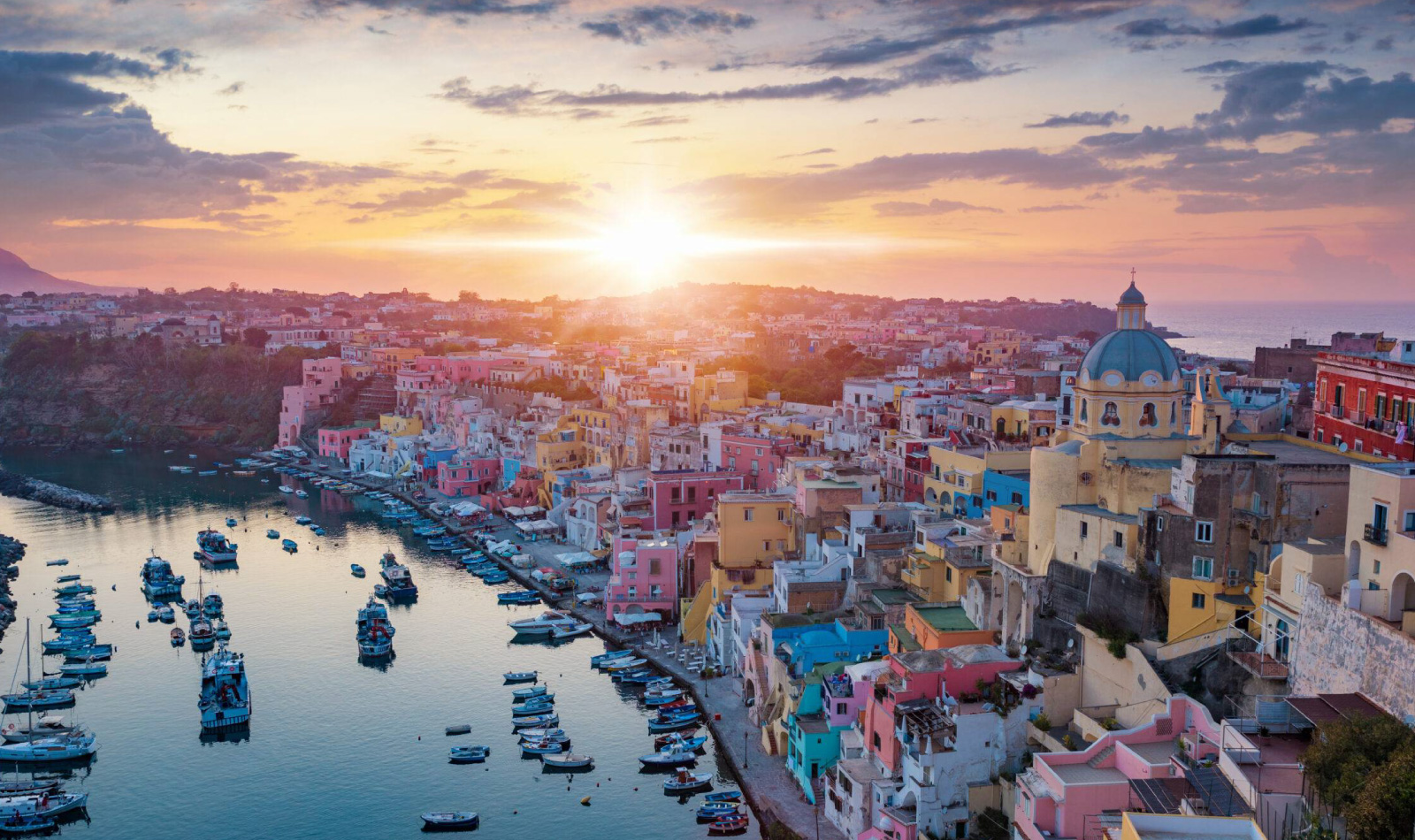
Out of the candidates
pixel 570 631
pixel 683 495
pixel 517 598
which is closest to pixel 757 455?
pixel 683 495

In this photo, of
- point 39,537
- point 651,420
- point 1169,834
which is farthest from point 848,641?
point 39,537

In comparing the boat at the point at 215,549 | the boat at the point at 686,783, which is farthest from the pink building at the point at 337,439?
the boat at the point at 686,783

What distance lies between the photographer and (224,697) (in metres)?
21.2

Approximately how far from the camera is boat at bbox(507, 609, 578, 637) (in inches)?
1013

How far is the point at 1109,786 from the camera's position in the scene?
1159 centimetres

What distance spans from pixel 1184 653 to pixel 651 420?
25.1 meters

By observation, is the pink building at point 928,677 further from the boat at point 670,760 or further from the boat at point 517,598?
the boat at point 517,598

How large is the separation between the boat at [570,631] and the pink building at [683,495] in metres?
4.29

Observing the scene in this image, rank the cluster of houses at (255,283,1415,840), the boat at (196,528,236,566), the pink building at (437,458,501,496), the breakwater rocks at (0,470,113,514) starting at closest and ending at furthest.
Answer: the cluster of houses at (255,283,1415,840) < the boat at (196,528,236,566) < the pink building at (437,458,501,496) < the breakwater rocks at (0,470,113,514)

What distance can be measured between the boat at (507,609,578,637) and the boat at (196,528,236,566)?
36.6ft

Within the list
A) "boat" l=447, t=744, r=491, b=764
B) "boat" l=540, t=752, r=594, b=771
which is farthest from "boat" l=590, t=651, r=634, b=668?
"boat" l=540, t=752, r=594, b=771

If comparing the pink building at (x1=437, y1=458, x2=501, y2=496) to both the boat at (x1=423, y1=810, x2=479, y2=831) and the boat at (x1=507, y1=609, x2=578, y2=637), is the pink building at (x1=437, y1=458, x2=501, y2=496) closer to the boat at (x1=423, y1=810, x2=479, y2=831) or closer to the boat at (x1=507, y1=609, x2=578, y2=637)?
the boat at (x1=507, y1=609, x2=578, y2=637)

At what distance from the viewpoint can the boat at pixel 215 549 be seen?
32.8 m

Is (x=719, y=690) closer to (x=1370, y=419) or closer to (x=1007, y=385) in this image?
(x=1370, y=419)
